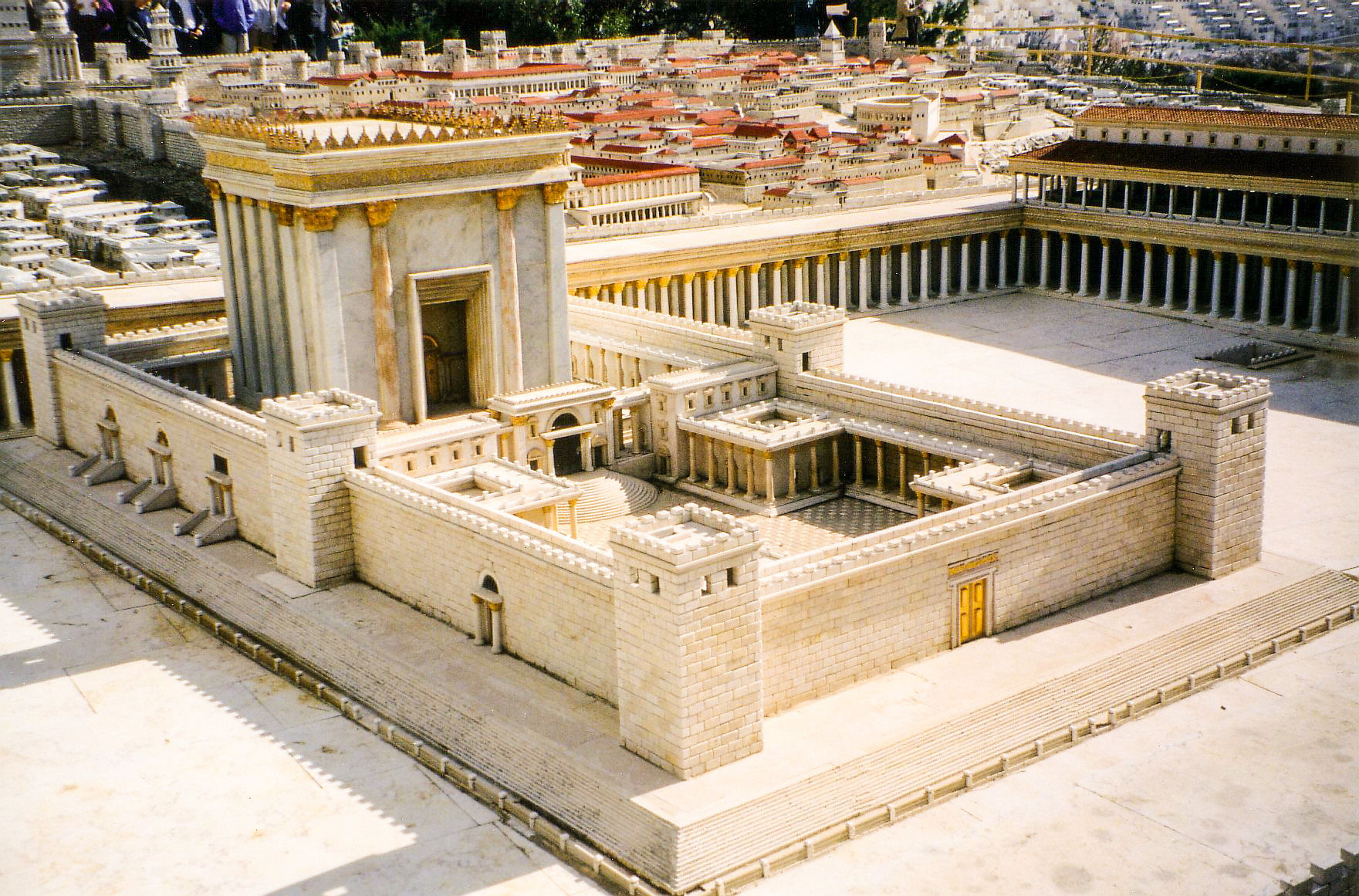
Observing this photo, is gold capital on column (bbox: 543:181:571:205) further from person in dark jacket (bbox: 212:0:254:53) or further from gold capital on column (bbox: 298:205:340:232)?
person in dark jacket (bbox: 212:0:254:53)

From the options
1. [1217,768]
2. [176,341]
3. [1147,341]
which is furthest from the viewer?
[1147,341]

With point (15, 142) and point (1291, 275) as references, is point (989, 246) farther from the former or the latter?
point (15, 142)

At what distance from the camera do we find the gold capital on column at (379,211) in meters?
43.3

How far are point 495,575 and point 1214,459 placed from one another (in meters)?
18.3

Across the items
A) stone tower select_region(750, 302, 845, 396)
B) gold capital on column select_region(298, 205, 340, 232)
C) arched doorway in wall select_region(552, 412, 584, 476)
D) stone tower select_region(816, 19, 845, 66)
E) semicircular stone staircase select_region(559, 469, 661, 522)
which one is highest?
stone tower select_region(816, 19, 845, 66)

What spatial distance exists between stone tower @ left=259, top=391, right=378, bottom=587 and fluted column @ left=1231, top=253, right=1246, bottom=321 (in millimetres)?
45847

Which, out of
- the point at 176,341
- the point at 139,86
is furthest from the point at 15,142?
the point at 176,341

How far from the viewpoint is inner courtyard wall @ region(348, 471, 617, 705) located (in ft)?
103

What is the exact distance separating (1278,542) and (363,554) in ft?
82.1

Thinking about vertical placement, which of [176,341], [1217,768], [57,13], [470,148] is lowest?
[1217,768]

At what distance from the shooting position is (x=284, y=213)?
4338 cm

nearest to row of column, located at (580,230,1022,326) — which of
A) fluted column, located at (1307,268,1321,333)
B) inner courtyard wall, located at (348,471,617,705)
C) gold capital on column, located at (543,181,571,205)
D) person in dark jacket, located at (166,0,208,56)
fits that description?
gold capital on column, located at (543,181,571,205)

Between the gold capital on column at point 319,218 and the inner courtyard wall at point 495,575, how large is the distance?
345 inches

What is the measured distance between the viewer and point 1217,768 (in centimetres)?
2955
